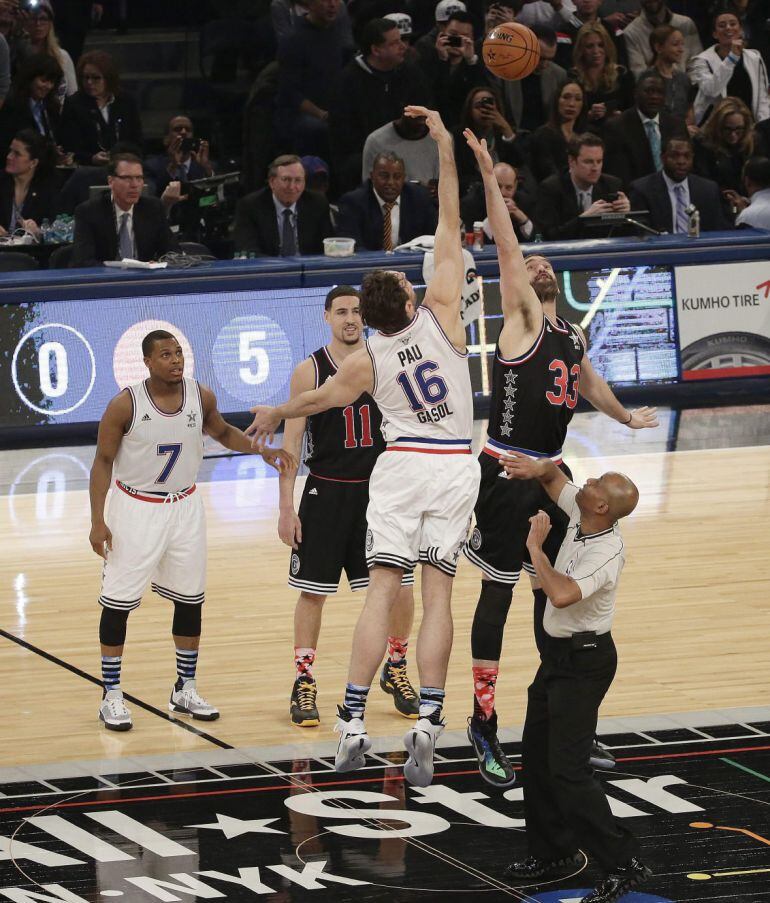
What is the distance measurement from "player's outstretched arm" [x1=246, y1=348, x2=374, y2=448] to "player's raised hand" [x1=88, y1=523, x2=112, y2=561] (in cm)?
102

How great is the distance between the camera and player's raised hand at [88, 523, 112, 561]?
8148 millimetres

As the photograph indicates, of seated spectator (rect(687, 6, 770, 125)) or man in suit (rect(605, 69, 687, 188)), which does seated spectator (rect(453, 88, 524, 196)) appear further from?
seated spectator (rect(687, 6, 770, 125))

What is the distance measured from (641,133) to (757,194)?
1.62 m

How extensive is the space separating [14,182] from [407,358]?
955cm

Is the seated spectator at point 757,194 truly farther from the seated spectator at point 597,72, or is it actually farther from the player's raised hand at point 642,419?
the player's raised hand at point 642,419

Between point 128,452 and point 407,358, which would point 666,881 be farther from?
point 128,452

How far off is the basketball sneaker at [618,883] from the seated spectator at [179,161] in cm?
1181

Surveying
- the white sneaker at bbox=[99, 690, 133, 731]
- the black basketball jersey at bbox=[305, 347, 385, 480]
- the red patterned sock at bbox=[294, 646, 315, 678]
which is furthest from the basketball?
the white sneaker at bbox=[99, 690, 133, 731]

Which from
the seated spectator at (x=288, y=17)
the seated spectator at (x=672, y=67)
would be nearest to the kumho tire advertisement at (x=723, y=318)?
the seated spectator at (x=672, y=67)

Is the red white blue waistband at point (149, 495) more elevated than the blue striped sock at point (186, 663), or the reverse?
the red white blue waistband at point (149, 495)

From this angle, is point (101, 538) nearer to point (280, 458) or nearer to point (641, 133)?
point (280, 458)

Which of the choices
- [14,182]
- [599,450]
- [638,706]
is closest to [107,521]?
[638,706]

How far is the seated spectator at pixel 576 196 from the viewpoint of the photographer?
16.3 meters

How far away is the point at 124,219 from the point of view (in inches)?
595
